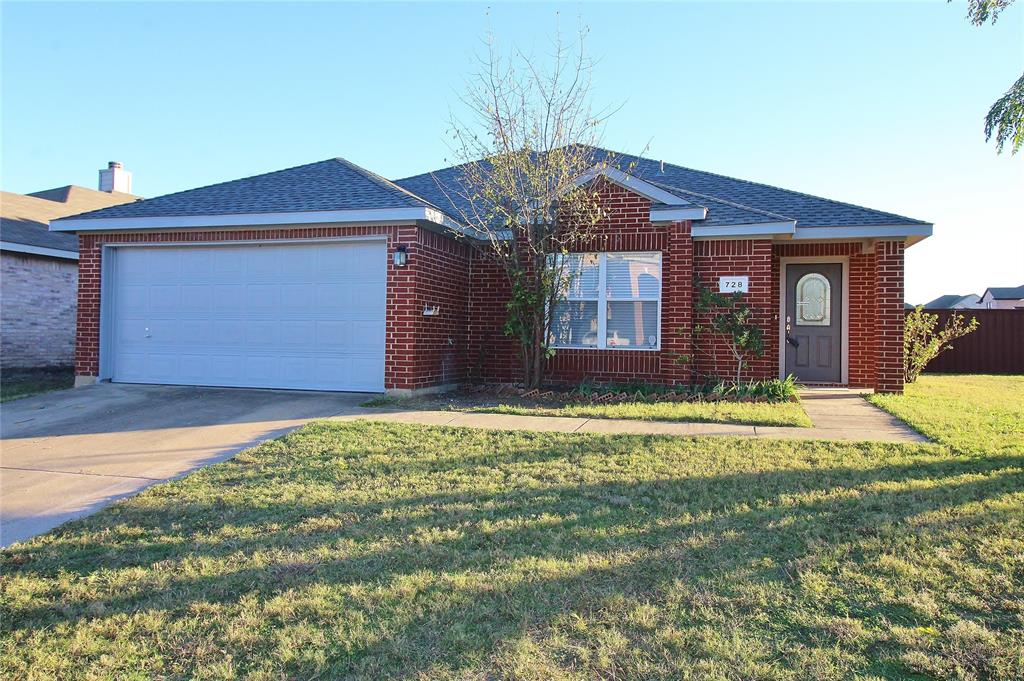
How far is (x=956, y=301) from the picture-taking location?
205 feet

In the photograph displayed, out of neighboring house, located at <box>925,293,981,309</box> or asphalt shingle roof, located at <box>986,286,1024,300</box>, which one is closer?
asphalt shingle roof, located at <box>986,286,1024,300</box>

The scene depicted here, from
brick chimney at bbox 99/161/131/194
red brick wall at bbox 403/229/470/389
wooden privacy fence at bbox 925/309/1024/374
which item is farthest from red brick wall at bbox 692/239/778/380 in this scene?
brick chimney at bbox 99/161/131/194

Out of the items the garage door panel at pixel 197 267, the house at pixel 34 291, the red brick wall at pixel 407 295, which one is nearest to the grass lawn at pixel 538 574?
the red brick wall at pixel 407 295

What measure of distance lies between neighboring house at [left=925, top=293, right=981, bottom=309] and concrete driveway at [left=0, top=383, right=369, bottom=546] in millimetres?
62383

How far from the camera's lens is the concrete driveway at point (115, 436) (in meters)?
5.45

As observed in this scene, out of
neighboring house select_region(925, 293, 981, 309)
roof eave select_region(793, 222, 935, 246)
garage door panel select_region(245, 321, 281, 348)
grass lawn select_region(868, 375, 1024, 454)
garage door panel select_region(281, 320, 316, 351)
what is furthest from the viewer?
neighboring house select_region(925, 293, 981, 309)

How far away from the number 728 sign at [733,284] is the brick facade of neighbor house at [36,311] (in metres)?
14.4

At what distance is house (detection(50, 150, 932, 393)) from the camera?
1073 centimetres

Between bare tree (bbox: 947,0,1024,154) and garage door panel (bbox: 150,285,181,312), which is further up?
bare tree (bbox: 947,0,1024,154)

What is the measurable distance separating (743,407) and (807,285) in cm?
457

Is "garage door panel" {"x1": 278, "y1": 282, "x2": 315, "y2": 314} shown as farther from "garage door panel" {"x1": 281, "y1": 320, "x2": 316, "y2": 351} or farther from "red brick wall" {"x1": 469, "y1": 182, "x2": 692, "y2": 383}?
"red brick wall" {"x1": 469, "y1": 182, "x2": 692, "y2": 383}

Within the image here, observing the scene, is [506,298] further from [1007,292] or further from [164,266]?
[1007,292]

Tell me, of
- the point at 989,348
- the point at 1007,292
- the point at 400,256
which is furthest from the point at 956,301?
the point at 400,256

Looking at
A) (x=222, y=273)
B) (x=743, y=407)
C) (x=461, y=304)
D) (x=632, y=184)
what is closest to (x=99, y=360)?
(x=222, y=273)
